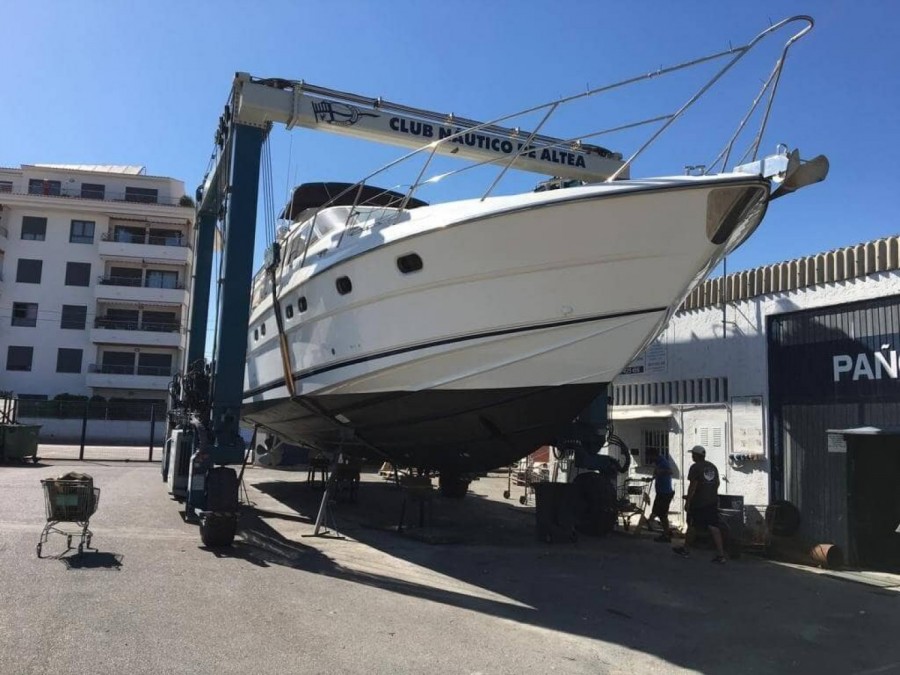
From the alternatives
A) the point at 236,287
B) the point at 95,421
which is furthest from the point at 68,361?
the point at 236,287

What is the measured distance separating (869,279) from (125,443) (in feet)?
103

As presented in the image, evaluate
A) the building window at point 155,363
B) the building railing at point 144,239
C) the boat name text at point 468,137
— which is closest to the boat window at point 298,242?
the boat name text at point 468,137

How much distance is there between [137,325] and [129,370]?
2.60 m

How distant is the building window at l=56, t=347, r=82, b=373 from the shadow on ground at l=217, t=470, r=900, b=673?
3314cm

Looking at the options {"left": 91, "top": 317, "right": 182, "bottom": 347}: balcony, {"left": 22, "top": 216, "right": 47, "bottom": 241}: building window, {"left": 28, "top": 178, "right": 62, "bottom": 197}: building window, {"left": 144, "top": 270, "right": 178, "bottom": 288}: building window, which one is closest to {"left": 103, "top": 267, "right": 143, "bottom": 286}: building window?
{"left": 144, "top": 270, "right": 178, "bottom": 288}: building window

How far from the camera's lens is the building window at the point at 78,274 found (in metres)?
38.8

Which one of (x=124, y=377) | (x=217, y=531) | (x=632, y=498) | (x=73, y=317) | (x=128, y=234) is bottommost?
(x=217, y=531)

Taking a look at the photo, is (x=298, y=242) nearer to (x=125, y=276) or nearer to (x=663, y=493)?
(x=663, y=493)

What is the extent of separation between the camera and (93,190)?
1612 inches

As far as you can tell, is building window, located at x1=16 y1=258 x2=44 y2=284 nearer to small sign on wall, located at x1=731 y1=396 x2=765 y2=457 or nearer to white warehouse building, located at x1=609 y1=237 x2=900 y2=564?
white warehouse building, located at x1=609 y1=237 x2=900 y2=564

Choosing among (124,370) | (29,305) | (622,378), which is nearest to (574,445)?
(622,378)

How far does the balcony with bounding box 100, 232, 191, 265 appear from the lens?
127 feet

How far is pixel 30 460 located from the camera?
18750 millimetres

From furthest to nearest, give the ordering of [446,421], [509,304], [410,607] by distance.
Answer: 1. [446,421]
2. [509,304]
3. [410,607]
